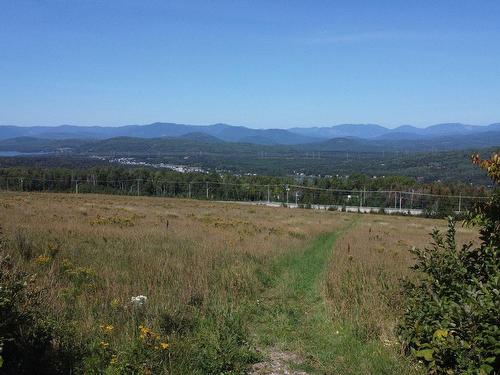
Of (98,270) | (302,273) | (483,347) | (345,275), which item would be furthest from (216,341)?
(302,273)

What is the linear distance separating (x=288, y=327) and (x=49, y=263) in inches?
172

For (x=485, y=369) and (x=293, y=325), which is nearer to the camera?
(x=485, y=369)

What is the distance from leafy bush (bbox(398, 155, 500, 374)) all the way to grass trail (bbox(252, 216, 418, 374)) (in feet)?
1.77

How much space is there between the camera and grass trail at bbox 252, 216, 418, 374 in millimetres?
5477

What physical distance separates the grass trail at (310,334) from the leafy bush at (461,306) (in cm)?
54

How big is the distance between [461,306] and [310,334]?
284 centimetres

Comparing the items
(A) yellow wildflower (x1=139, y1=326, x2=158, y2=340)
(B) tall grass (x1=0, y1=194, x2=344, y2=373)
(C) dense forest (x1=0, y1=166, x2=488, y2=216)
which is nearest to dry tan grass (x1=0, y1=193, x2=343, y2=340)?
(B) tall grass (x1=0, y1=194, x2=344, y2=373)

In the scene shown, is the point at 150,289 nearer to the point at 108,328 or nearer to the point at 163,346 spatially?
the point at 108,328

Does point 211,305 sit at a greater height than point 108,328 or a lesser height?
lesser

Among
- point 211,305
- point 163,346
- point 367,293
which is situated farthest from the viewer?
point 367,293

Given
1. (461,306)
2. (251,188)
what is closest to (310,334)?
(461,306)

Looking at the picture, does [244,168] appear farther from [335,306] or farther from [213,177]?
[335,306]

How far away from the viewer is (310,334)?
674cm

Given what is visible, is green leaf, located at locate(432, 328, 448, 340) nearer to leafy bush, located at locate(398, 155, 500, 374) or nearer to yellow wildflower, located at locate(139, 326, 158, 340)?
leafy bush, located at locate(398, 155, 500, 374)
